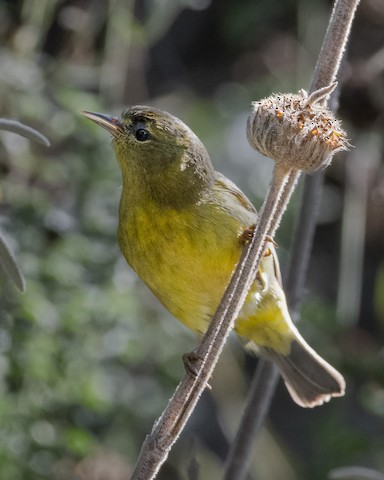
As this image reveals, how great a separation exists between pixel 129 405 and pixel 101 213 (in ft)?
2.11

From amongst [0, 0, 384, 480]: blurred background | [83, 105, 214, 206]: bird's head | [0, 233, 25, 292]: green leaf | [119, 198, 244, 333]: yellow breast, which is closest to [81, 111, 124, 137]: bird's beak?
[83, 105, 214, 206]: bird's head

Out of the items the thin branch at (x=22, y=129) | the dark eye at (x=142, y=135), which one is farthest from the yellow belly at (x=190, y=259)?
the thin branch at (x=22, y=129)

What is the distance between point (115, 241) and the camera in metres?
3.10

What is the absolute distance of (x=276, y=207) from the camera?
1506mm

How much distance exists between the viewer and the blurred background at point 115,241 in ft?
9.50

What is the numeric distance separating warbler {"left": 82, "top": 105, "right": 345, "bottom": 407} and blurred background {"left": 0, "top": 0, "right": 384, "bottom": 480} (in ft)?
1.54

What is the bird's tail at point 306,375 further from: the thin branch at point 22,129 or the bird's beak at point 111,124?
the thin branch at point 22,129

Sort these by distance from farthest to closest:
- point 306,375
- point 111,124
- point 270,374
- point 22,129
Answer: point 306,375 < point 111,124 < point 270,374 < point 22,129

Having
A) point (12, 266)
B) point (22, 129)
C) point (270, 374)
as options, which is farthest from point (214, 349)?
point (270, 374)

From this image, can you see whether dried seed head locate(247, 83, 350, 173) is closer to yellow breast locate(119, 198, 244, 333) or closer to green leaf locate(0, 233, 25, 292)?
green leaf locate(0, 233, 25, 292)

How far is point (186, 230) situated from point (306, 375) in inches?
25.5

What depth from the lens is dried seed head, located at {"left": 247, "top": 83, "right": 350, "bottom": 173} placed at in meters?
1.51

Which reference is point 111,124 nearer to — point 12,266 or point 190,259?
point 190,259

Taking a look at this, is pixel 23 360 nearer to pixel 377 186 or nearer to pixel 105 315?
pixel 105 315
